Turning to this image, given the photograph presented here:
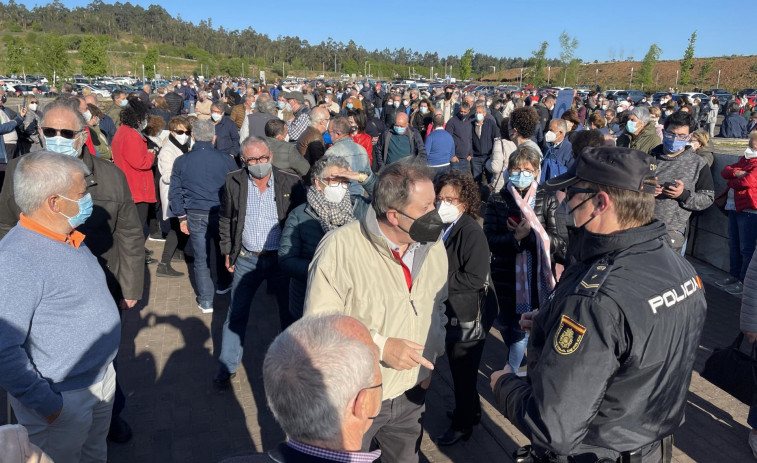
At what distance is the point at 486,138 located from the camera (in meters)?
10.2

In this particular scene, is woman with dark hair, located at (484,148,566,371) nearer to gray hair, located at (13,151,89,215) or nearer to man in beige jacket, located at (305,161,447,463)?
man in beige jacket, located at (305,161,447,463)

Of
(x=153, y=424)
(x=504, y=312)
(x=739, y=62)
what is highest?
(x=739, y=62)

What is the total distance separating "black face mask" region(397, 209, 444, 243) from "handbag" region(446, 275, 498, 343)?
0.90 m

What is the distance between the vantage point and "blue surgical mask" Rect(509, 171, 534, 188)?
13.3 feet

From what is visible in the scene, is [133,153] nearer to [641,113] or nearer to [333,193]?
[333,193]

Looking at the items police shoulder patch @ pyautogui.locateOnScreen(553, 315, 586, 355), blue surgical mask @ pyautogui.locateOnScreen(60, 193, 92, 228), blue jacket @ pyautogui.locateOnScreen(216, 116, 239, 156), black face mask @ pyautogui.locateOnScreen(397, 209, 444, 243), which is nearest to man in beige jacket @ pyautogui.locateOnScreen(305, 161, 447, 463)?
black face mask @ pyautogui.locateOnScreen(397, 209, 444, 243)

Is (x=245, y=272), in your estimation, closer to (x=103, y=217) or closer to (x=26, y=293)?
(x=103, y=217)

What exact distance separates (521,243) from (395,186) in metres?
1.59

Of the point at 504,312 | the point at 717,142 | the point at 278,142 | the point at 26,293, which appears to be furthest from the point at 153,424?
the point at 717,142

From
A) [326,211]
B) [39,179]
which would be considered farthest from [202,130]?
[39,179]

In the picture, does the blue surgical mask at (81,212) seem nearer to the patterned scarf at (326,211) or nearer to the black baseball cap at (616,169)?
the patterned scarf at (326,211)

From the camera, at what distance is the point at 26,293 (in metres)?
2.36

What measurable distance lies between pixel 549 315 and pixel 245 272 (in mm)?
3081

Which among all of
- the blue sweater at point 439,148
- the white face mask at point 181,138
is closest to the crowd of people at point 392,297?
the white face mask at point 181,138
